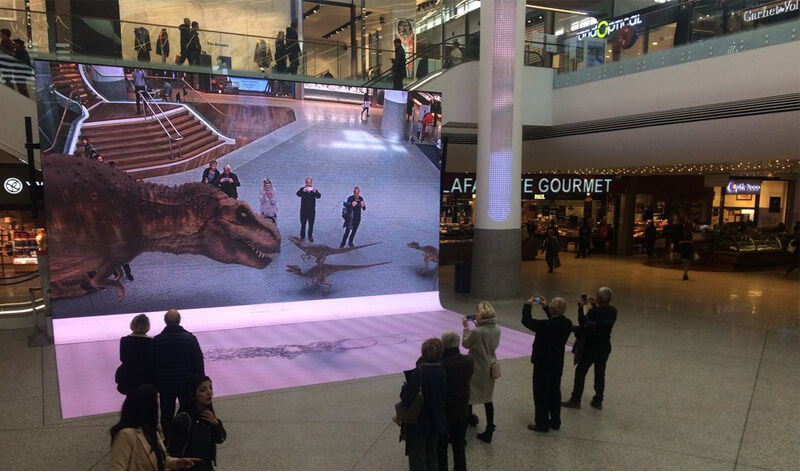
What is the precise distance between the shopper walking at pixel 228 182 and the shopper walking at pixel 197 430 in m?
6.70

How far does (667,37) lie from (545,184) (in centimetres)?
534

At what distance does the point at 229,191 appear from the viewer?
9.55 meters

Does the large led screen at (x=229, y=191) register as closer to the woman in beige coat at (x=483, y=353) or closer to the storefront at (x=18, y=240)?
the woman in beige coat at (x=483, y=353)

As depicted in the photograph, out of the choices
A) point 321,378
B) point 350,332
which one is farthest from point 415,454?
point 350,332

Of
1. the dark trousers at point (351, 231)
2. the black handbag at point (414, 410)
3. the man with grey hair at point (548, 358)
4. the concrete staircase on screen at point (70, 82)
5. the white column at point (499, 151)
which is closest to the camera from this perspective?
the black handbag at point (414, 410)

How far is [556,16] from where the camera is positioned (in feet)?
52.3

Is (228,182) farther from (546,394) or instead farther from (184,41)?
(546,394)

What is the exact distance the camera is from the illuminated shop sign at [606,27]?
1185cm

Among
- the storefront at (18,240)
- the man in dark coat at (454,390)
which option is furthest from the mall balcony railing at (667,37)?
the storefront at (18,240)

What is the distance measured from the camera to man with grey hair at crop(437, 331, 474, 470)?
3.96m

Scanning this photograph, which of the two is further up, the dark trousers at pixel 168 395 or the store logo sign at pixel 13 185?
the store logo sign at pixel 13 185

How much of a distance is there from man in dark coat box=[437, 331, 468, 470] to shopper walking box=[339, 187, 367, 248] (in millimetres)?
6660

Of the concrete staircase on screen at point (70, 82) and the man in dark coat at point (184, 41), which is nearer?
the concrete staircase on screen at point (70, 82)

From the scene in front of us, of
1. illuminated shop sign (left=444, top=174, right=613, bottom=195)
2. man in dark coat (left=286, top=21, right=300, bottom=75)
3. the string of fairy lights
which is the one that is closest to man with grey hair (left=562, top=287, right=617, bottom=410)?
man in dark coat (left=286, top=21, right=300, bottom=75)
